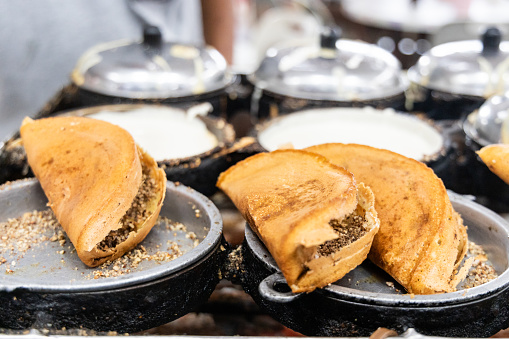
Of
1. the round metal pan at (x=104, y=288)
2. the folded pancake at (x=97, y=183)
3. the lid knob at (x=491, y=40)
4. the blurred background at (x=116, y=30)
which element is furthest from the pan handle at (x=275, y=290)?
the lid knob at (x=491, y=40)

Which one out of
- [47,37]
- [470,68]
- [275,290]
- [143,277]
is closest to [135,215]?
[143,277]

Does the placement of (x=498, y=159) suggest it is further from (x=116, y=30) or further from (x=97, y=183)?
(x=116, y=30)

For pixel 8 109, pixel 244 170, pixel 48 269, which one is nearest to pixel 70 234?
pixel 48 269

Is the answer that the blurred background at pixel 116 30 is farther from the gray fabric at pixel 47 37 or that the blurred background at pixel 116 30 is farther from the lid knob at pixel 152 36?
the lid knob at pixel 152 36

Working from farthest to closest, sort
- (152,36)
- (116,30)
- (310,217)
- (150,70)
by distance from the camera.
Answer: (116,30), (152,36), (150,70), (310,217)

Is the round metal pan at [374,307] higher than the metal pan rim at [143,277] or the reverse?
the reverse

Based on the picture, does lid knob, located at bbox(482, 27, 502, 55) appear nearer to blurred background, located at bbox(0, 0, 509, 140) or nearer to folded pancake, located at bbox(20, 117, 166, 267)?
blurred background, located at bbox(0, 0, 509, 140)

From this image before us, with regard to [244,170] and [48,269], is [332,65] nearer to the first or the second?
[244,170]
